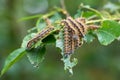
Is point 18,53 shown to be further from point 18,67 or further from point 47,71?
point 47,71

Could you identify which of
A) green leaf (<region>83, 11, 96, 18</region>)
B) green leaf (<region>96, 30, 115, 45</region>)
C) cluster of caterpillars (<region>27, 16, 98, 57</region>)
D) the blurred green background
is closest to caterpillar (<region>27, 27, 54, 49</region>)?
cluster of caterpillars (<region>27, 16, 98, 57</region>)

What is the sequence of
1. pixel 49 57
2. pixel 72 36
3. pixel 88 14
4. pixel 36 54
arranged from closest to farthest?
pixel 72 36 → pixel 36 54 → pixel 88 14 → pixel 49 57

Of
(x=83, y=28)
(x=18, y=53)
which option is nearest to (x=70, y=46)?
(x=83, y=28)

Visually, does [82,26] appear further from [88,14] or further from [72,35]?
[88,14]

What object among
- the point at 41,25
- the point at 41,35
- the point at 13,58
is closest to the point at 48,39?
the point at 41,35

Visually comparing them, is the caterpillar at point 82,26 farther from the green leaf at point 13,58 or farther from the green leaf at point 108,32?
the green leaf at point 13,58

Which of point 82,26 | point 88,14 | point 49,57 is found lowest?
point 49,57
